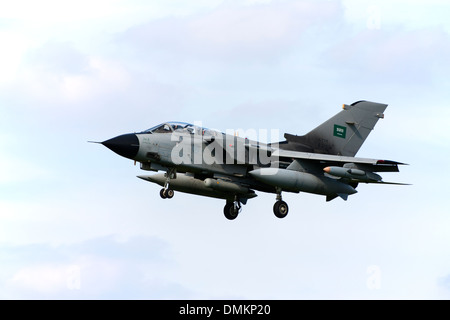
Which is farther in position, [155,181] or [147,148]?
[155,181]

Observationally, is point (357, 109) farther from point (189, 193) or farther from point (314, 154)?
point (189, 193)

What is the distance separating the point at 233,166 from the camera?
1153 inches

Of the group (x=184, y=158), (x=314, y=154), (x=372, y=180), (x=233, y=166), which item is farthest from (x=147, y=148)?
(x=372, y=180)

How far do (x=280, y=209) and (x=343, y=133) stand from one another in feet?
14.8

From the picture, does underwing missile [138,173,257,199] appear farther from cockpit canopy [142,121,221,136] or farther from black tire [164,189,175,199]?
cockpit canopy [142,121,221,136]

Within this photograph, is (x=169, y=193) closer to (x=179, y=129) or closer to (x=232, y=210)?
(x=179, y=129)

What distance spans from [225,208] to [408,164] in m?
7.41

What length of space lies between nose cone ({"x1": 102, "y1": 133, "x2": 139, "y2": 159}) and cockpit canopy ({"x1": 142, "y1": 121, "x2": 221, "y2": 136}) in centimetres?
97

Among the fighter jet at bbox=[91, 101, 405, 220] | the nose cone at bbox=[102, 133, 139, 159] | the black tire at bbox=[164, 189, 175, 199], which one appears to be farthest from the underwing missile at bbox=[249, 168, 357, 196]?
the nose cone at bbox=[102, 133, 139, 159]

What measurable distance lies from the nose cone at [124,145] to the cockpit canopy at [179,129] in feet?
3.18

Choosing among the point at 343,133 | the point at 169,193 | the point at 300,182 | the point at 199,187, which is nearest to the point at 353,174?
the point at 300,182

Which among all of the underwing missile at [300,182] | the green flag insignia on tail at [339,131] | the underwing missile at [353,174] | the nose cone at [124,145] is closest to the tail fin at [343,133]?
the green flag insignia on tail at [339,131]

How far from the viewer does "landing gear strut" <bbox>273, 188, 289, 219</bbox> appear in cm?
2928

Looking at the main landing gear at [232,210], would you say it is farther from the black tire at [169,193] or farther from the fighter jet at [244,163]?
the black tire at [169,193]
